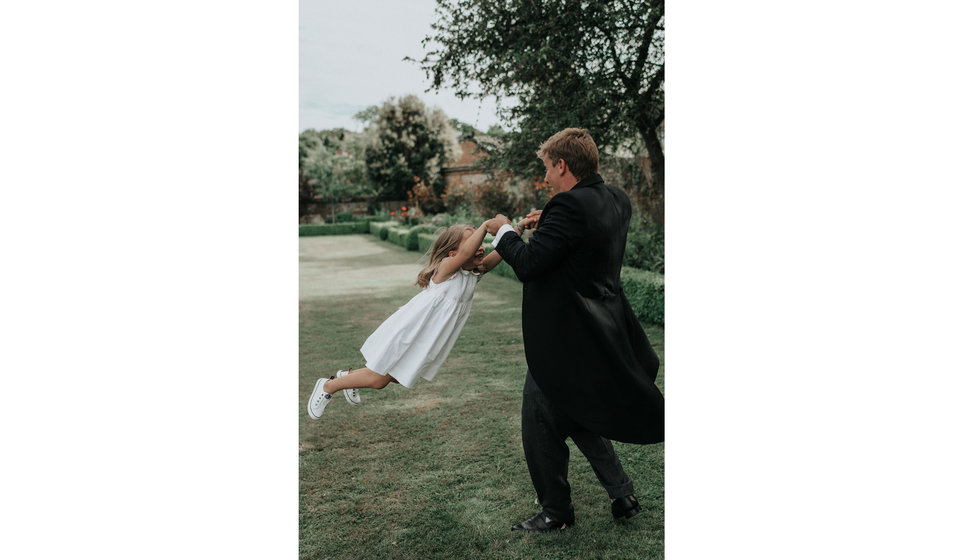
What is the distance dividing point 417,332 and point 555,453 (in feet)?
2.47

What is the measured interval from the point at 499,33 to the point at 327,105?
2695 millimetres

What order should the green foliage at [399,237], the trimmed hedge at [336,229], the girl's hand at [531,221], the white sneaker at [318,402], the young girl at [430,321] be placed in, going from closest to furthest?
the girl's hand at [531,221] < the young girl at [430,321] < the white sneaker at [318,402] < the green foliage at [399,237] < the trimmed hedge at [336,229]

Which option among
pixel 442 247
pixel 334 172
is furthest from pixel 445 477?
pixel 334 172

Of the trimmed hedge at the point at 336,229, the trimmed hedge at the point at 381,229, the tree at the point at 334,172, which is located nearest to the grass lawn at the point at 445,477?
the trimmed hedge at the point at 381,229

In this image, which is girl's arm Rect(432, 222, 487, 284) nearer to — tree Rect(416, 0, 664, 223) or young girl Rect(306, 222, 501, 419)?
young girl Rect(306, 222, 501, 419)

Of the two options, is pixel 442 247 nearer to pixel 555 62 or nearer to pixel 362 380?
pixel 362 380

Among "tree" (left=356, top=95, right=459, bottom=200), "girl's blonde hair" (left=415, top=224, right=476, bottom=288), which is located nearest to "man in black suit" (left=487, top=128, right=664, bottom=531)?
"girl's blonde hair" (left=415, top=224, right=476, bottom=288)

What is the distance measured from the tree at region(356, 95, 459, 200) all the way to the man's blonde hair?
24581 mm

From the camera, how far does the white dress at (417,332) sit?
8.99ft

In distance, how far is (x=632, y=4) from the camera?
22.3ft

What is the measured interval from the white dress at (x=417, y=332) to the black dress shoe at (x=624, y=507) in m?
0.96

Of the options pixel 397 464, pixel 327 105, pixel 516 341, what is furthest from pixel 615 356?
pixel 327 105

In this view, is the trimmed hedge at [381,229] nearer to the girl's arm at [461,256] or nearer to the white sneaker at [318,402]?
the white sneaker at [318,402]

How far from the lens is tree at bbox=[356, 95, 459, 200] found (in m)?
27.0
